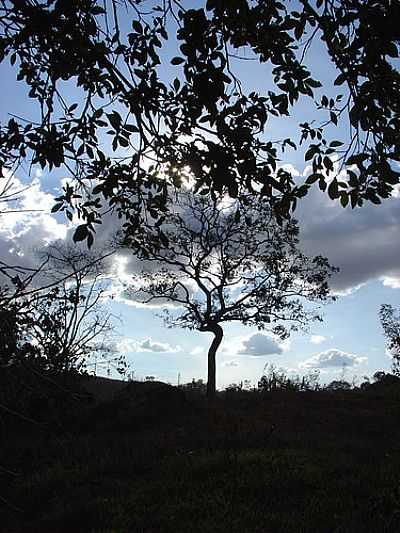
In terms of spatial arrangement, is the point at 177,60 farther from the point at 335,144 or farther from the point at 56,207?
the point at 56,207

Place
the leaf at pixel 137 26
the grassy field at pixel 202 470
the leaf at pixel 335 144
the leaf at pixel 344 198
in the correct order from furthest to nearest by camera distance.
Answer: the grassy field at pixel 202 470, the leaf at pixel 137 26, the leaf at pixel 335 144, the leaf at pixel 344 198

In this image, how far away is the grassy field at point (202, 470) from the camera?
732 cm

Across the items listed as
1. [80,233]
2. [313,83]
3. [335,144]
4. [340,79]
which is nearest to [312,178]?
[335,144]

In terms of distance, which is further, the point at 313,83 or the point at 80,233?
the point at 313,83

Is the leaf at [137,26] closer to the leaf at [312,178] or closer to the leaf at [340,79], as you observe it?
the leaf at [340,79]

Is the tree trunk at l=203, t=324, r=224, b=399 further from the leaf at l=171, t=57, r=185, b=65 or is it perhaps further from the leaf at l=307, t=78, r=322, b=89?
the leaf at l=171, t=57, r=185, b=65

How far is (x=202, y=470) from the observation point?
9133 millimetres

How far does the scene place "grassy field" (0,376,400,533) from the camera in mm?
7320

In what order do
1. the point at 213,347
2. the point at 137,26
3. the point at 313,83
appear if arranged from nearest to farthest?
the point at 313,83, the point at 137,26, the point at 213,347

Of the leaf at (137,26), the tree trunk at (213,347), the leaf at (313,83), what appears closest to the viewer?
the leaf at (313,83)

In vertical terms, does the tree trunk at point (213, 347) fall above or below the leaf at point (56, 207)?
above

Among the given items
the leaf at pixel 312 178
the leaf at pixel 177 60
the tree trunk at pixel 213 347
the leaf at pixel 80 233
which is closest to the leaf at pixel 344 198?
the leaf at pixel 312 178

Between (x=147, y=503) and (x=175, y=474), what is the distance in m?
1.22

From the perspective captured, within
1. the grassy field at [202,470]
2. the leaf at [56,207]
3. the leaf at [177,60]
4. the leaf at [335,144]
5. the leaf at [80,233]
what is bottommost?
the grassy field at [202,470]
